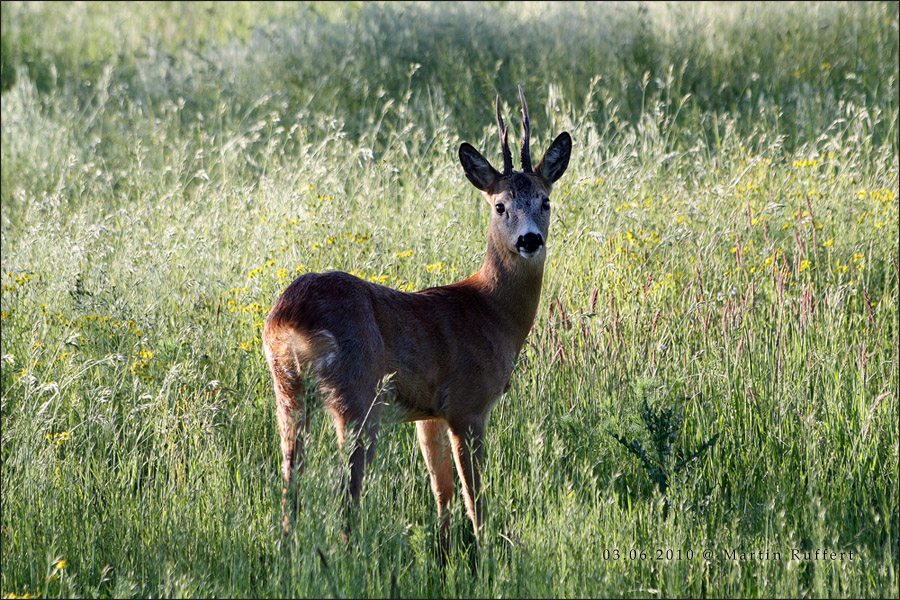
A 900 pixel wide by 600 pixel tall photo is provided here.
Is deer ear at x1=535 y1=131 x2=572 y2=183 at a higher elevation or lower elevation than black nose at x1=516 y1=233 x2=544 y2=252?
higher

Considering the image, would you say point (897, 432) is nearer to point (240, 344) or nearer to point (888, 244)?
point (888, 244)

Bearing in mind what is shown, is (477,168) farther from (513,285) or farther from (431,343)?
(431,343)

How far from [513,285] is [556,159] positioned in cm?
71

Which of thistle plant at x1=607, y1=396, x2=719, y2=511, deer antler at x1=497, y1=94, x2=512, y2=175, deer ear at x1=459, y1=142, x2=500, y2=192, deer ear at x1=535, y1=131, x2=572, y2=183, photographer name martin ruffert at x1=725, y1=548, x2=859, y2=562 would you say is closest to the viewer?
photographer name martin ruffert at x1=725, y1=548, x2=859, y2=562

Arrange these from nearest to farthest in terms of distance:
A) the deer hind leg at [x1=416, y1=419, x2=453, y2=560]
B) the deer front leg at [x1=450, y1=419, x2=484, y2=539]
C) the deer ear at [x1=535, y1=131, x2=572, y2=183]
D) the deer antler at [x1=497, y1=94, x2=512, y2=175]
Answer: the deer front leg at [x1=450, y1=419, x2=484, y2=539]
the deer hind leg at [x1=416, y1=419, x2=453, y2=560]
the deer antler at [x1=497, y1=94, x2=512, y2=175]
the deer ear at [x1=535, y1=131, x2=572, y2=183]

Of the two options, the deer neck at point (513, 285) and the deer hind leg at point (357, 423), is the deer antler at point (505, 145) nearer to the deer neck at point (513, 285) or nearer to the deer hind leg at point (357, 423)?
the deer neck at point (513, 285)

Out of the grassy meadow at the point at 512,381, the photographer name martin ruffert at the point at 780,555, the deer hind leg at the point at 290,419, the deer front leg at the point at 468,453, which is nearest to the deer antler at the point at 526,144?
the grassy meadow at the point at 512,381

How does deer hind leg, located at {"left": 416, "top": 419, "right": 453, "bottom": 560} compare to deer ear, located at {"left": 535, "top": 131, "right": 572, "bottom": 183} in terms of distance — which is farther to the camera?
deer ear, located at {"left": 535, "top": 131, "right": 572, "bottom": 183}

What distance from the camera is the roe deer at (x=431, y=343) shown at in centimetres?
341

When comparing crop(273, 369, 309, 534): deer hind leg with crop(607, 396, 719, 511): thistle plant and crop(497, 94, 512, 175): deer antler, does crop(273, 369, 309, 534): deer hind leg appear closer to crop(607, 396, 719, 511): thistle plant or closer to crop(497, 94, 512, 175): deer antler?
crop(607, 396, 719, 511): thistle plant

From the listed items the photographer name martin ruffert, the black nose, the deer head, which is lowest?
the photographer name martin ruffert

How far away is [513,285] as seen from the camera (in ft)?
14.1

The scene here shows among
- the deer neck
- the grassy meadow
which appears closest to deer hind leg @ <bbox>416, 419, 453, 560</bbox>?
the grassy meadow

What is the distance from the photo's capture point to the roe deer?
3.41m
